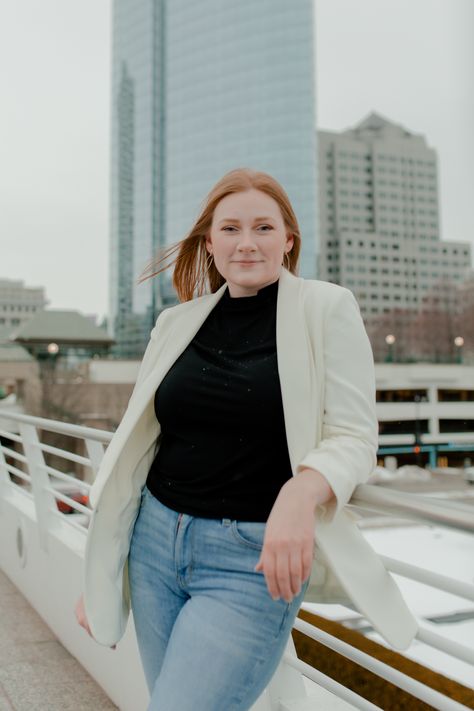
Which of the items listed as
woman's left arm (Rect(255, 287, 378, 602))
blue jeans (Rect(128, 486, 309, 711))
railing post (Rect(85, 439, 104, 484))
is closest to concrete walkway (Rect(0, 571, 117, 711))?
railing post (Rect(85, 439, 104, 484))

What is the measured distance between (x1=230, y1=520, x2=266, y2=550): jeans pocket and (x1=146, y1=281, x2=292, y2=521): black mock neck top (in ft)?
0.04

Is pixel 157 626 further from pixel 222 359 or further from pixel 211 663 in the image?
pixel 222 359

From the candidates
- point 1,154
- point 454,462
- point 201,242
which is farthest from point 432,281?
Answer: point 201,242

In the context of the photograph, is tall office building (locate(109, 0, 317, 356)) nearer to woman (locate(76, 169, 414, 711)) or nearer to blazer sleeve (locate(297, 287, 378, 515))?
woman (locate(76, 169, 414, 711))

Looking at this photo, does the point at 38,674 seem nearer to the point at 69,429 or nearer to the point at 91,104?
the point at 69,429

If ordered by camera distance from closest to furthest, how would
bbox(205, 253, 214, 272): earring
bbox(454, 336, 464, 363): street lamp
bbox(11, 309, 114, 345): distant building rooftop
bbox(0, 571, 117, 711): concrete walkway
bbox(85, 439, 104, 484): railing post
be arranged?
bbox(205, 253, 214, 272): earring → bbox(0, 571, 117, 711): concrete walkway → bbox(85, 439, 104, 484): railing post → bbox(11, 309, 114, 345): distant building rooftop → bbox(454, 336, 464, 363): street lamp

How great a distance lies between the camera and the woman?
1.08 meters

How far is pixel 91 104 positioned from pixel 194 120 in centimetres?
4377

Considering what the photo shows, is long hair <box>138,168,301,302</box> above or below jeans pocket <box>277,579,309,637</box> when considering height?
above

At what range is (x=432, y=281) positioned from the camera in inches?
3356

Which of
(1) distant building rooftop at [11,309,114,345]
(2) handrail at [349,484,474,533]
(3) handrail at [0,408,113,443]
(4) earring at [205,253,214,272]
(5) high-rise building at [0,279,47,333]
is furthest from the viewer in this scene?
(5) high-rise building at [0,279,47,333]

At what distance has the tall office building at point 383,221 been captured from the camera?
278 ft

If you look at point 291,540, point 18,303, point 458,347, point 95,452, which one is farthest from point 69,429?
point 18,303

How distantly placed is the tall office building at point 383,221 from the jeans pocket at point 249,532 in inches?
3095
